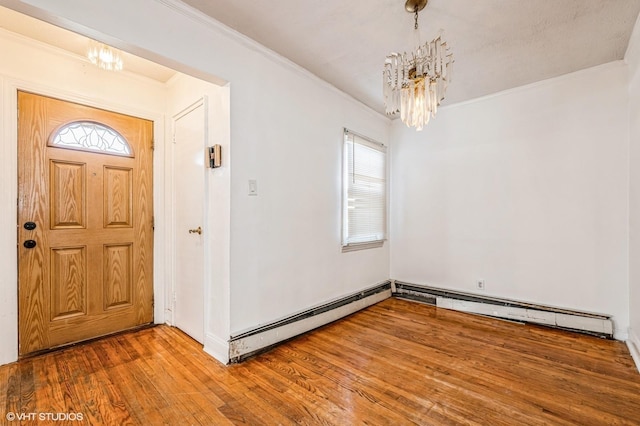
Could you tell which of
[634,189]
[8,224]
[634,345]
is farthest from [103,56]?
[634,345]

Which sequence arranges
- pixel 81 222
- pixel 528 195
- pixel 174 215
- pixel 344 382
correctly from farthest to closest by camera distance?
1. pixel 528 195
2. pixel 174 215
3. pixel 81 222
4. pixel 344 382

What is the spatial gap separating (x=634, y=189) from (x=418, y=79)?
2208 mm

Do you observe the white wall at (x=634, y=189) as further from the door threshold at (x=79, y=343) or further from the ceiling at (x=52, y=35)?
the door threshold at (x=79, y=343)

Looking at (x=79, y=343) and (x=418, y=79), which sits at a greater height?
(x=418, y=79)

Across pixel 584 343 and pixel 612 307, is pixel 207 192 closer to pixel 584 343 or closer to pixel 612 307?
pixel 584 343

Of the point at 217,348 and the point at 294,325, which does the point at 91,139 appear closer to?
the point at 217,348

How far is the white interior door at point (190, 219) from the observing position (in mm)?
2551

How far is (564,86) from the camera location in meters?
2.88

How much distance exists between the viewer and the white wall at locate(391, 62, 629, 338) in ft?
8.79

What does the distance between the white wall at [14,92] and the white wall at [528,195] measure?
3.43 meters

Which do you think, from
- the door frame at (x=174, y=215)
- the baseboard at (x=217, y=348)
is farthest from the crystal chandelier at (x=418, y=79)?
the baseboard at (x=217, y=348)

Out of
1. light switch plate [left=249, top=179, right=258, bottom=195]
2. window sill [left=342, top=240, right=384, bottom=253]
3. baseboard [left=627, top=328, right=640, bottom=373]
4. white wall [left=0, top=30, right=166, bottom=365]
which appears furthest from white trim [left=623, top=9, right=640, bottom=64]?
white wall [left=0, top=30, right=166, bottom=365]

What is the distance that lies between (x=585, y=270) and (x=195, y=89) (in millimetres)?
4076

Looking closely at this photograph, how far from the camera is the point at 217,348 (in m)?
2.27
